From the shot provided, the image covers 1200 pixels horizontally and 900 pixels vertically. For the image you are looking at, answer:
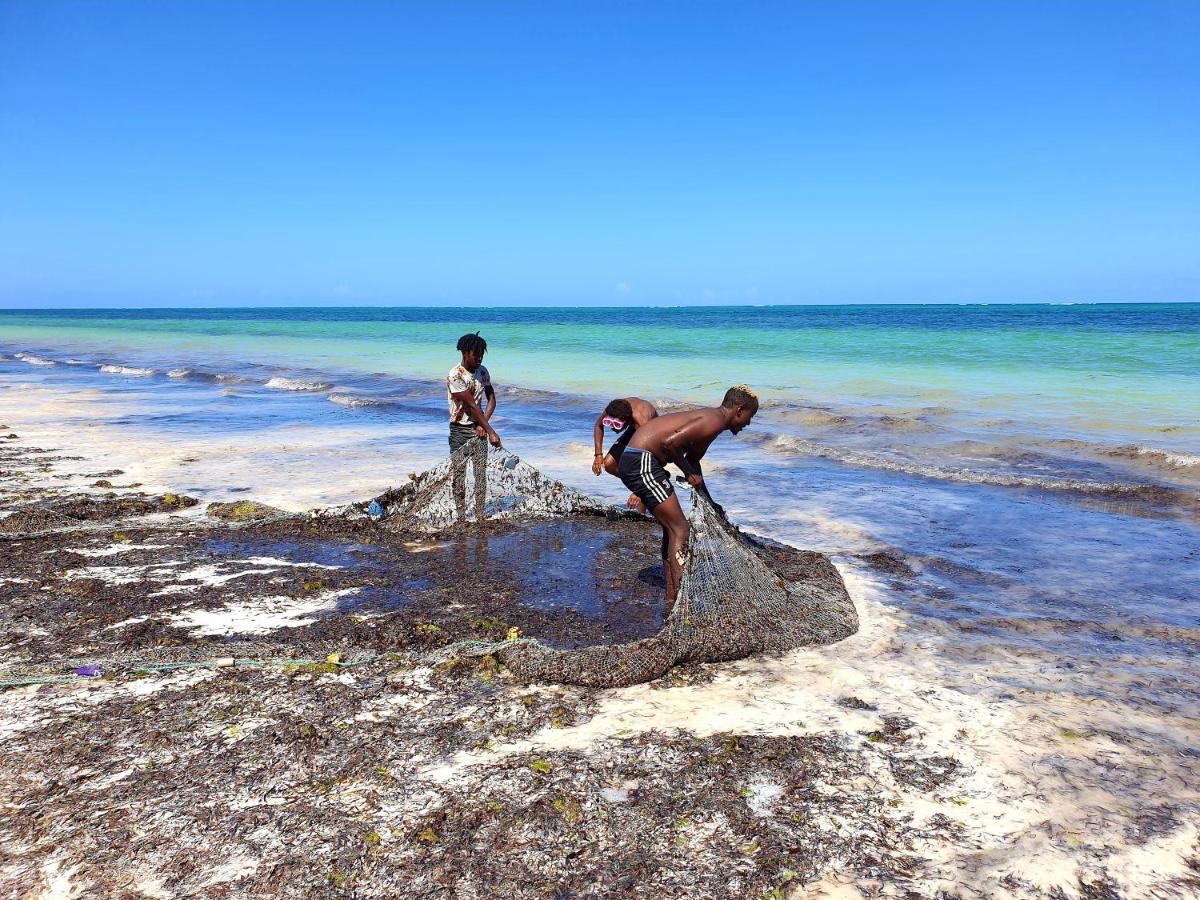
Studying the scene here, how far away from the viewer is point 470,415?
7.56 m

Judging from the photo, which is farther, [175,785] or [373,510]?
[373,510]

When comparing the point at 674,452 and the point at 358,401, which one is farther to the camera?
the point at 358,401

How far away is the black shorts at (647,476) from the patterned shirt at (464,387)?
231cm

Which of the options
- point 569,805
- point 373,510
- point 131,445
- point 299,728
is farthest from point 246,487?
point 569,805

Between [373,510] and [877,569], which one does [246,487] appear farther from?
[877,569]

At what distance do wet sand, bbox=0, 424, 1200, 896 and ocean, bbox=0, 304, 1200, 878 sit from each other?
4 centimetres

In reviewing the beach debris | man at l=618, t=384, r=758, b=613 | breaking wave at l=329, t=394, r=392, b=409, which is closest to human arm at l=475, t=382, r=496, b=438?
the beach debris

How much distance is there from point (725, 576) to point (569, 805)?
6.57ft

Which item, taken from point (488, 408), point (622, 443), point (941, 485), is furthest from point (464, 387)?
point (941, 485)

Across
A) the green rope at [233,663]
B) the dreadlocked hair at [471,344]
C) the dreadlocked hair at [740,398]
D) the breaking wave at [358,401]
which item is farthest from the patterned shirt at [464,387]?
the breaking wave at [358,401]

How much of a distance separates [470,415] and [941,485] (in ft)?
19.6

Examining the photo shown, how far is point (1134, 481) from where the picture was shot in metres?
10.3

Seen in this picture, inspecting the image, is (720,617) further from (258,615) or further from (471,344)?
(471,344)

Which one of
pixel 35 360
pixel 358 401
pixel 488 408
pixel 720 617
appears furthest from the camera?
pixel 35 360
